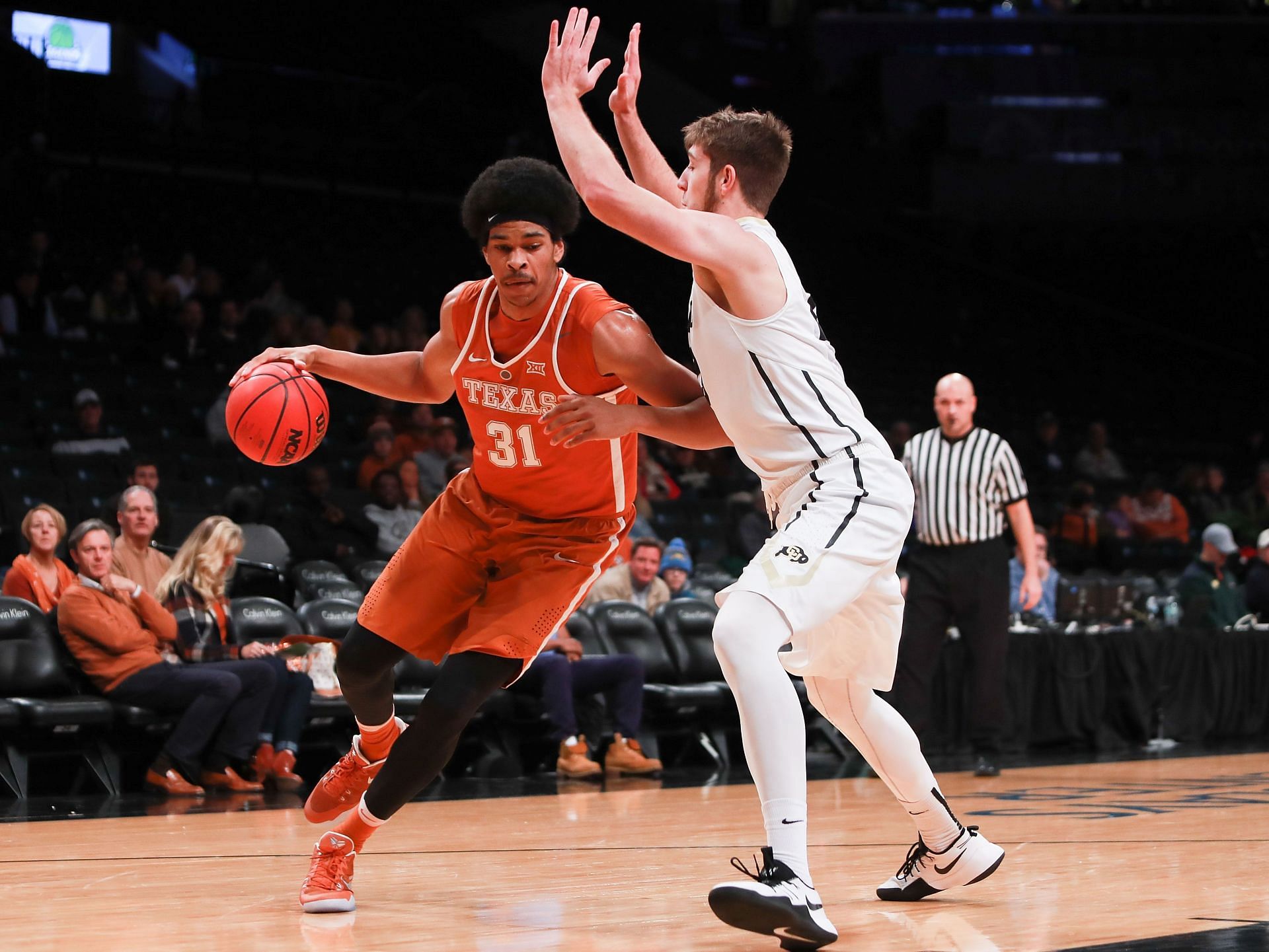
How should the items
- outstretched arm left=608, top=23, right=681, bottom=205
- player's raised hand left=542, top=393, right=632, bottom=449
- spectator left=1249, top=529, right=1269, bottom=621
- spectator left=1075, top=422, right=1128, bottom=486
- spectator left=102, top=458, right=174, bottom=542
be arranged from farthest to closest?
spectator left=1075, top=422, right=1128, bottom=486 → spectator left=1249, top=529, right=1269, bottom=621 → spectator left=102, top=458, right=174, bottom=542 → outstretched arm left=608, top=23, right=681, bottom=205 → player's raised hand left=542, top=393, right=632, bottom=449

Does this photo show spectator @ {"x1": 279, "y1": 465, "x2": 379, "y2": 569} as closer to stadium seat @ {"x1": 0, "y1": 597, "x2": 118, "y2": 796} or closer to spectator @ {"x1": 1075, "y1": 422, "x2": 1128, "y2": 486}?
stadium seat @ {"x1": 0, "y1": 597, "x2": 118, "y2": 796}

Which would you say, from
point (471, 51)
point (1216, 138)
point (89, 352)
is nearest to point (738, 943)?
point (89, 352)

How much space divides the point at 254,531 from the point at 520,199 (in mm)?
5505

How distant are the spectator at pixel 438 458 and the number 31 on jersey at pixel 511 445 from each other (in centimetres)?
683

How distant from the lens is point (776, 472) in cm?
347

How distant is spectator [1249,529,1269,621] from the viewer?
11117 millimetres

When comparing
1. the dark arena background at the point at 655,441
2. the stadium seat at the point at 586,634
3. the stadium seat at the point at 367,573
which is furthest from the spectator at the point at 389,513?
Answer: the stadium seat at the point at 586,634

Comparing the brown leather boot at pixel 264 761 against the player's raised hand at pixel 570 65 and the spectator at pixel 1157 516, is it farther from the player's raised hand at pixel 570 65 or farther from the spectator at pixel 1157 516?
the spectator at pixel 1157 516

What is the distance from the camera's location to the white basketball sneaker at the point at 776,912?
9.87 feet

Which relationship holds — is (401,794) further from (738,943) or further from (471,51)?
(471,51)

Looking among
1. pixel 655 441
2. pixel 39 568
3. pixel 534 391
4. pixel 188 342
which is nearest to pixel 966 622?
pixel 39 568

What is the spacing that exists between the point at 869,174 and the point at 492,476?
19333 mm

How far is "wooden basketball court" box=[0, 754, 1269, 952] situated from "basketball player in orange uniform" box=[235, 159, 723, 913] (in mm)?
359

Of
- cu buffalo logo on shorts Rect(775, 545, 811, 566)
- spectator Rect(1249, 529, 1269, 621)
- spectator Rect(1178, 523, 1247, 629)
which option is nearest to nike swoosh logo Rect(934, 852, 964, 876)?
cu buffalo logo on shorts Rect(775, 545, 811, 566)
